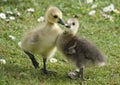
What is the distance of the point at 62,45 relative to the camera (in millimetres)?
6184

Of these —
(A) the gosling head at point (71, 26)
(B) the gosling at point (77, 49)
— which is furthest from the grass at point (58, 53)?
(A) the gosling head at point (71, 26)

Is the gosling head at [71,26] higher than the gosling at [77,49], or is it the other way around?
the gosling head at [71,26]

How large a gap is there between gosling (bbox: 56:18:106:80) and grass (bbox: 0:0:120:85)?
0.92 feet

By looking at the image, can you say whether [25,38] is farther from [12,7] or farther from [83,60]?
[12,7]

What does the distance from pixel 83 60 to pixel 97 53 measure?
199 millimetres

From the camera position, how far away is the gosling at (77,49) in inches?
241

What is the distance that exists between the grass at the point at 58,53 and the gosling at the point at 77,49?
11.1 inches

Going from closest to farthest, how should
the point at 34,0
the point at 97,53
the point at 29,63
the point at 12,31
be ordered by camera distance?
1. the point at 97,53
2. the point at 29,63
3. the point at 12,31
4. the point at 34,0

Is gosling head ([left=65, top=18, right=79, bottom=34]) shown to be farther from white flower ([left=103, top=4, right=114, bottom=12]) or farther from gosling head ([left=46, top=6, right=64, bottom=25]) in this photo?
white flower ([left=103, top=4, right=114, bottom=12])

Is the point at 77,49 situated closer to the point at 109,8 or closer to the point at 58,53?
the point at 58,53

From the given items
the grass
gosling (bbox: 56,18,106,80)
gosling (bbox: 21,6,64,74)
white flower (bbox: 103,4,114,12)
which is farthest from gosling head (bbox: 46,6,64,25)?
white flower (bbox: 103,4,114,12)

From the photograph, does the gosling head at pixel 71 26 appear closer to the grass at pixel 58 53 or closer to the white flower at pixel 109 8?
the grass at pixel 58 53

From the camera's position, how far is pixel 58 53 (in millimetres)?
7477

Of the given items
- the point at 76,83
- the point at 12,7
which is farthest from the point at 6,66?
the point at 12,7
